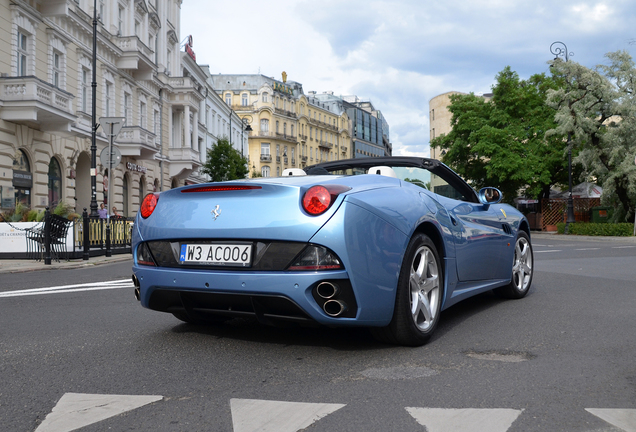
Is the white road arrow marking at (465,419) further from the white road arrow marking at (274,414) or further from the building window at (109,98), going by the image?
the building window at (109,98)

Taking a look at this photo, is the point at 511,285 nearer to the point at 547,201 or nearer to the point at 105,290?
the point at 105,290

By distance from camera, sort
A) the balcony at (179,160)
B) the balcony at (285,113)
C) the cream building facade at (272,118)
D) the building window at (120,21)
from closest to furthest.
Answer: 1. the building window at (120,21)
2. the balcony at (179,160)
3. the cream building facade at (272,118)
4. the balcony at (285,113)

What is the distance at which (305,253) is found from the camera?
3.66 meters

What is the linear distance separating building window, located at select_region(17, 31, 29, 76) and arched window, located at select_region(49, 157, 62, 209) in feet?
11.0

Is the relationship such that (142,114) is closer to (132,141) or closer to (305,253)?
(132,141)

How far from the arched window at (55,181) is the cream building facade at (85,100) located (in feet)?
0.12

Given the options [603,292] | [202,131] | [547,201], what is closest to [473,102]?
[547,201]

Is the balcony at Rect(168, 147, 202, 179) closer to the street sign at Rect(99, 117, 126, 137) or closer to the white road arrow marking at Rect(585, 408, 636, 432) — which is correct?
the street sign at Rect(99, 117, 126, 137)

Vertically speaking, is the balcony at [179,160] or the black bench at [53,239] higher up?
the balcony at [179,160]

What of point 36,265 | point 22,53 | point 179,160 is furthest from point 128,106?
point 36,265

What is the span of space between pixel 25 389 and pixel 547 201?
136ft

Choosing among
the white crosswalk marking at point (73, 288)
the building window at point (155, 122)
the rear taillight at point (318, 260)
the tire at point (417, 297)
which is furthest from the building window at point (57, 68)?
the rear taillight at point (318, 260)

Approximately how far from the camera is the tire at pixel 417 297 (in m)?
4.02

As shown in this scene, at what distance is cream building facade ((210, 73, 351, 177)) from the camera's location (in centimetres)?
10306
